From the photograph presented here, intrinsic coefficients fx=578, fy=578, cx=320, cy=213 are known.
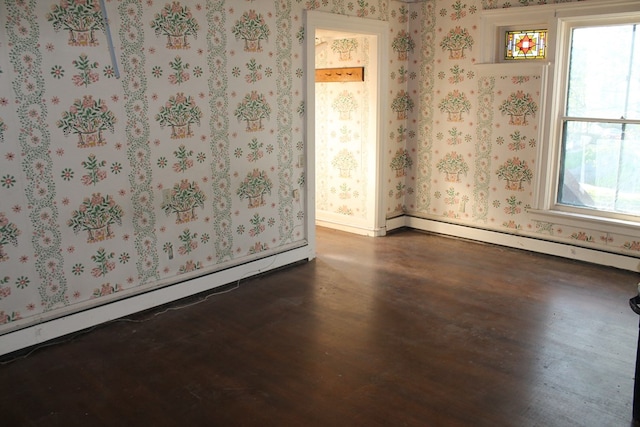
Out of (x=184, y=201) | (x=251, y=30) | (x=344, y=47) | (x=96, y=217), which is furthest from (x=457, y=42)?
(x=96, y=217)

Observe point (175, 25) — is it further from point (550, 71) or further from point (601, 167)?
point (601, 167)

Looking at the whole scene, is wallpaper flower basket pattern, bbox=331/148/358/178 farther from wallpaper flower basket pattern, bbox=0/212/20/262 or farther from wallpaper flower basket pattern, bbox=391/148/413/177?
wallpaper flower basket pattern, bbox=0/212/20/262

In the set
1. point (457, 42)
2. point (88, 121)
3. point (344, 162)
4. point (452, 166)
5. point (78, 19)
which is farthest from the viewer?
point (344, 162)

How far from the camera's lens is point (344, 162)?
20.6 ft

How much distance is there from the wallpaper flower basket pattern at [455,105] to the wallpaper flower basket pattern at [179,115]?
279cm

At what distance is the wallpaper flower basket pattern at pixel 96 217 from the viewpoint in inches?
146

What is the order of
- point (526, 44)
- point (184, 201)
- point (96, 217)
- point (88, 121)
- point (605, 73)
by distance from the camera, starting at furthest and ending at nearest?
point (526, 44), point (605, 73), point (184, 201), point (96, 217), point (88, 121)

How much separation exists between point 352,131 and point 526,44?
1.89 meters

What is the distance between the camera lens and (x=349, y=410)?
2895mm

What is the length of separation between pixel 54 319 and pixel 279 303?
1.52 m

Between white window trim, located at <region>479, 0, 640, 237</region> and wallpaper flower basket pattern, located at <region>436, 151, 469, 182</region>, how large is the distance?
0.79 metres

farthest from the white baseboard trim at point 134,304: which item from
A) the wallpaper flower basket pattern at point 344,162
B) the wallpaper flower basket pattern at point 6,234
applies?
the wallpaper flower basket pattern at point 344,162

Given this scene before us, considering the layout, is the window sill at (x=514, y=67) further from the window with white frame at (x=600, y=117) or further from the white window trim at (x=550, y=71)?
the window with white frame at (x=600, y=117)

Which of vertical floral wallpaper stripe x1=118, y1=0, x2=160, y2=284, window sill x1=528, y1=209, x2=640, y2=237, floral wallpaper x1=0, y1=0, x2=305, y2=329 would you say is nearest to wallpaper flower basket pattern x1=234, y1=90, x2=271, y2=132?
Answer: floral wallpaper x1=0, y1=0, x2=305, y2=329
